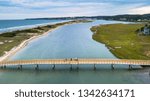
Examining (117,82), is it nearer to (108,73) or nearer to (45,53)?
(108,73)

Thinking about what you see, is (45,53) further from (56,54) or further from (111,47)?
(111,47)

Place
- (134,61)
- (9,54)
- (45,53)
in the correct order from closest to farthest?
(134,61) → (9,54) → (45,53)

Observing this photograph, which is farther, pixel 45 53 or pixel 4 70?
pixel 45 53

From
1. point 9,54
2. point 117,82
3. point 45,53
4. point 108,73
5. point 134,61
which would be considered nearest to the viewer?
point 117,82

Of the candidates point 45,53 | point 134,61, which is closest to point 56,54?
point 45,53

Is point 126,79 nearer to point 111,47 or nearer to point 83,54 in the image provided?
point 83,54

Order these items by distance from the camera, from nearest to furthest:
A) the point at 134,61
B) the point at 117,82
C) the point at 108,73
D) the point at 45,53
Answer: the point at 117,82
the point at 108,73
the point at 134,61
the point at 45,53

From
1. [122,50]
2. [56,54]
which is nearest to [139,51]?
[122,50]

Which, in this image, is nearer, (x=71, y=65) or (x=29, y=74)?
(x=29, y=74)
